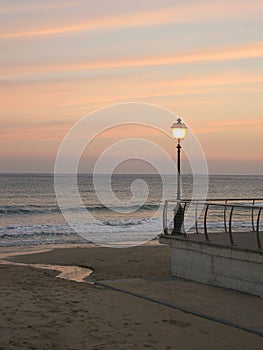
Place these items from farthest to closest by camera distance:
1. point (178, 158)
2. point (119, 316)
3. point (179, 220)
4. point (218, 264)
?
1. point (178, 158)
2. point (179, 220)
3. point (218, 264)
4. point (119, 316)

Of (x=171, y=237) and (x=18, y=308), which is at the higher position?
(x=171, y=237)

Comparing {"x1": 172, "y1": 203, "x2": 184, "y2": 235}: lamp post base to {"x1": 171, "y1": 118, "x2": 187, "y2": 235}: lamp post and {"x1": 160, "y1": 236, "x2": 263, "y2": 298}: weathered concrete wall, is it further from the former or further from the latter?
{"x1": 160, "y1": 236, "x2": 263, "y2": 298}: weathered concrete wall

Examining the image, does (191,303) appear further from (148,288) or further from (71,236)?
(71,236)

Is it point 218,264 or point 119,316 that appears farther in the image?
point 218,264

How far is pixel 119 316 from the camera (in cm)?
1147

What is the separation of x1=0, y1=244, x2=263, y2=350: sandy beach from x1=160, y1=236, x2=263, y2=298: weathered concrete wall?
0.27 m

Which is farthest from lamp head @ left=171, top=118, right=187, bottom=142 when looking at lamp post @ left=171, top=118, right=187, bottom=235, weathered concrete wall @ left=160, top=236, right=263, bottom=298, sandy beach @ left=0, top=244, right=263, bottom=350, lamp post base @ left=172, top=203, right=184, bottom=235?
sandy beach @ left=0, top=244, right=263, bottom=350

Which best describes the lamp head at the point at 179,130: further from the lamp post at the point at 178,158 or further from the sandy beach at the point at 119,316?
the sandy beach at the point at 119,316

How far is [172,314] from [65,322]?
2.17 meters

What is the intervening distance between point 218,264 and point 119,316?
3.66 metres

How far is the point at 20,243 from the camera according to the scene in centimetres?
3081

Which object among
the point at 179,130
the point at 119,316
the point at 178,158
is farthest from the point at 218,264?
the point at 179,130

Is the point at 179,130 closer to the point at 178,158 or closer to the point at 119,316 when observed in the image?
the point at 178,158

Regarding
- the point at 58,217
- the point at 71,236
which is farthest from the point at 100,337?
the point at 58,217
